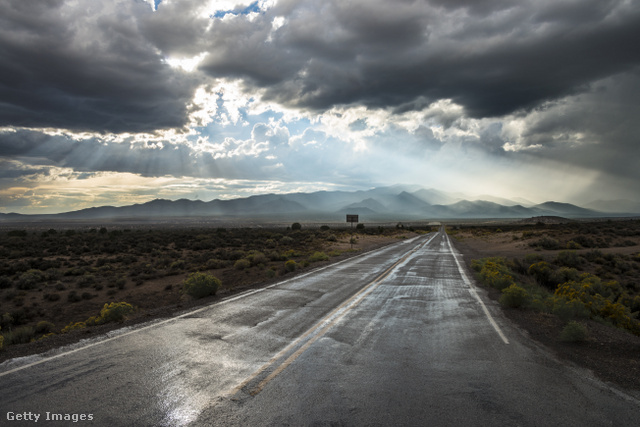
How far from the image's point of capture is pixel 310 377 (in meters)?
5.00

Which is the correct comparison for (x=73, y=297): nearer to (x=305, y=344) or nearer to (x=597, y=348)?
(x=305, y=344)

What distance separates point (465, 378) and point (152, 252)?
102ft

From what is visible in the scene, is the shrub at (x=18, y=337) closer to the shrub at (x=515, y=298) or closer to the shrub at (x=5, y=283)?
the shrub at (x=5, y=283)

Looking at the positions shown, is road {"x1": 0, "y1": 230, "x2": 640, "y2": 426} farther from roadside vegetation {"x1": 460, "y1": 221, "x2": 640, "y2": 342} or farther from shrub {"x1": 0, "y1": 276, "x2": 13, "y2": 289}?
shrub {"x1": 0, "y1": 276, "x2": 13, "y2": 289}

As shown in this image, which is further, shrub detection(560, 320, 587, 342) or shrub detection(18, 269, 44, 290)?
shrub detection(18, 269, 44, 290)

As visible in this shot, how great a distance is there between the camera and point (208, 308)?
9594 mm

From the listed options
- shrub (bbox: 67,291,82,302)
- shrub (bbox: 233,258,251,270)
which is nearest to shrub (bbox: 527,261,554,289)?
shrub (bbox: 233,258,251,270)

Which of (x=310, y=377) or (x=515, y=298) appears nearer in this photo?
(x=310, y=377)

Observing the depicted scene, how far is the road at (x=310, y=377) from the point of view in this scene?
4.04 meters

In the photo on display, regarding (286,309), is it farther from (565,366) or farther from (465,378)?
(565,366)

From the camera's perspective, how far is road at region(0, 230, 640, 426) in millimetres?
4039

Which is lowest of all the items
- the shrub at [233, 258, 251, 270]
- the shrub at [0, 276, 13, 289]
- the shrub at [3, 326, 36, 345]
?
the shrub at [0, 276, 13, 289]

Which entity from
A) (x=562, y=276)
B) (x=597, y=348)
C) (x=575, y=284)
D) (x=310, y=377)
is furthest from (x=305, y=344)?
(x=562, y=276)

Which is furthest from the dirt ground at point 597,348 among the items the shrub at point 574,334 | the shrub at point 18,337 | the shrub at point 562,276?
the shrub at point 18,337
